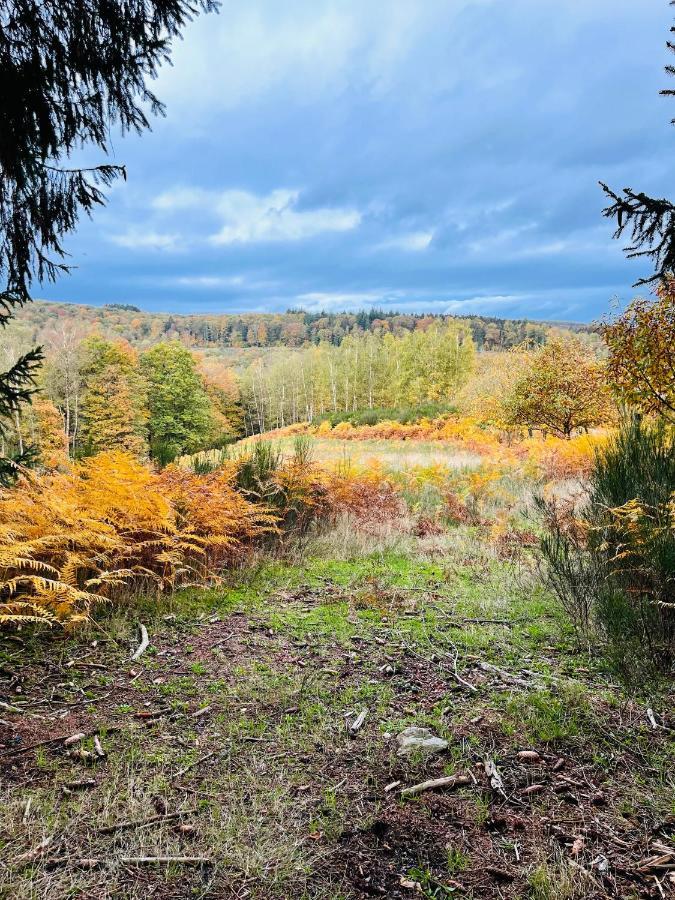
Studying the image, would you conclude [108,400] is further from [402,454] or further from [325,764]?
[325,764]

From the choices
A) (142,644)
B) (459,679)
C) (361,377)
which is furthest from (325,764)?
(361,377)

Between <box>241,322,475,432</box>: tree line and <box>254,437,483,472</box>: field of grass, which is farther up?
<box>241,322,475,432</box>: tree line

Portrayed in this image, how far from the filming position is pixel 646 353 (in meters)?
5.10

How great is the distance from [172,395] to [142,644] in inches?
1348

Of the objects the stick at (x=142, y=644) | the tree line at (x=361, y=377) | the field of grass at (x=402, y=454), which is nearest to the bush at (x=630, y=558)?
the stick at (x=142, y=644)

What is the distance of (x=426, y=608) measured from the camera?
13.8ft

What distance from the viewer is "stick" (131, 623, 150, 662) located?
3299mm

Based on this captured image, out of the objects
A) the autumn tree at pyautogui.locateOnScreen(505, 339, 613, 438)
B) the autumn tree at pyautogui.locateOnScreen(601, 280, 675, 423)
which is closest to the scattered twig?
the autumn tree at pyautogui.locateOnScreen(601, 280, 675, 423)

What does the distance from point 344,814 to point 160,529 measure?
10.0 feet

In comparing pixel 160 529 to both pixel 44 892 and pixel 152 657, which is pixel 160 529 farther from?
pixel 44 892

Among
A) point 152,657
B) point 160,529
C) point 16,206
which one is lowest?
point 152,657

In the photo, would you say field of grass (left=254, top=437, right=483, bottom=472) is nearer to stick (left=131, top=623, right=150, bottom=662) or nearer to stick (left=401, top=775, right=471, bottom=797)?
stick (left=131, top=623, right=150, bottom=662)

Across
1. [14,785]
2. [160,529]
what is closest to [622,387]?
[160,529]

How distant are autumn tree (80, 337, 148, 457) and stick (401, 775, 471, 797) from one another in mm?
28313
